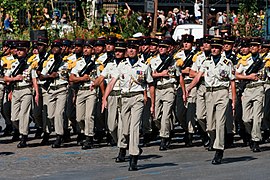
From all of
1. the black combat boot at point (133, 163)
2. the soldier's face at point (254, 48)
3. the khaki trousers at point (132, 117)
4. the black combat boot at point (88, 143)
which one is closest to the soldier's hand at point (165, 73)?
the soldier's face at point (254, 48)

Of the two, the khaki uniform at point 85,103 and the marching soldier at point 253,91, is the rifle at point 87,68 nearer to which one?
the khaki uniform at point 85,103

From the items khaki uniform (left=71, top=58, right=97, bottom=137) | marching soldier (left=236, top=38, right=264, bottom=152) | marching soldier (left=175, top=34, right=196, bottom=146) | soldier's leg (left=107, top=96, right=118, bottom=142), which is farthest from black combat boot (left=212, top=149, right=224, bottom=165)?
khaki uniform (left=71, top=58, right=97, bottom=137)

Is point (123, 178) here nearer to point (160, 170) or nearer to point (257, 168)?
point (160, 170)

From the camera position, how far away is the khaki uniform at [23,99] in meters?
19.3

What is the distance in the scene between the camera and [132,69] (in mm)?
16062

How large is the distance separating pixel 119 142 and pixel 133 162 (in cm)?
86

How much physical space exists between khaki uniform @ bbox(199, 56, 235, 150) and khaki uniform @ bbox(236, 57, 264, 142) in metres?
1.76

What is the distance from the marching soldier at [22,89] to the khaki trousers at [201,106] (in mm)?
3053

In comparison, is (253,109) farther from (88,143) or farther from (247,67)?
(88,143)

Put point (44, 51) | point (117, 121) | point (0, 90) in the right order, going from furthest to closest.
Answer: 1. point (0, 90)
2. point (44, 51)
3. point (117, 121)

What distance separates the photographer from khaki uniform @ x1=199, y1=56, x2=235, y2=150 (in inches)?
653

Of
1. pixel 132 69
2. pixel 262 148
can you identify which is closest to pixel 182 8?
pixel 262 148

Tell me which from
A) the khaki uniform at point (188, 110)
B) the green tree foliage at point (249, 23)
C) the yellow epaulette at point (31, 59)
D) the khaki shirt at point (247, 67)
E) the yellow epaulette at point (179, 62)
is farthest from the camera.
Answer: the green tree foliage at point (249, 23)

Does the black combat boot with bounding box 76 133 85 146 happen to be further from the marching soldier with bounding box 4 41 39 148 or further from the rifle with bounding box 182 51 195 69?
the rifle with bounding box 182 51 195 69
